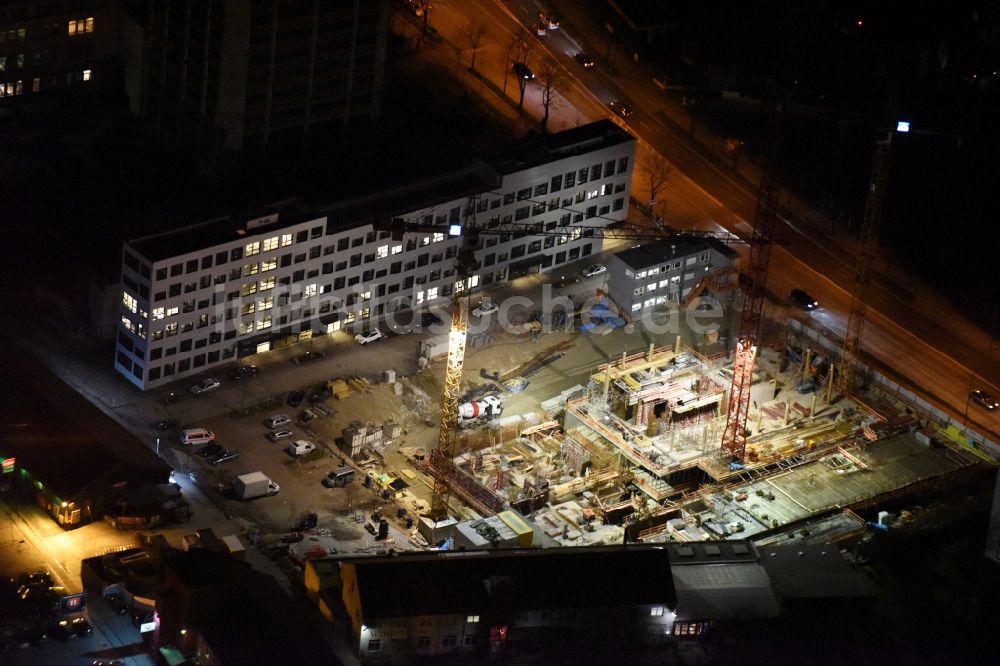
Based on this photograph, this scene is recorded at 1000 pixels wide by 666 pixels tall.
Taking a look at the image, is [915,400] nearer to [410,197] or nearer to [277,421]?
[410,197]

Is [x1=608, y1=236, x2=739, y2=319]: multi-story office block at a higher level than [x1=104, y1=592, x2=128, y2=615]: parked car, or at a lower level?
higher

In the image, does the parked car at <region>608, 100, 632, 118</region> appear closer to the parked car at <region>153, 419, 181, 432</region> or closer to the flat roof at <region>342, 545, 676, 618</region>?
the parked car at <region>153, 419, 181, 432</region>

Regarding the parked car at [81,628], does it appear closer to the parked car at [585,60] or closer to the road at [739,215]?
the road at [739,215]

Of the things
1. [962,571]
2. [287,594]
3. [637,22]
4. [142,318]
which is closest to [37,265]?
[142,318]

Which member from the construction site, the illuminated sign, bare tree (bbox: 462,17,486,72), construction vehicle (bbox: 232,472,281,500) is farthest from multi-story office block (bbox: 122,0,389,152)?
the illuminated sign

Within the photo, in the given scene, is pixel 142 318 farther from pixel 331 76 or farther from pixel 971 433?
pixel 971 433

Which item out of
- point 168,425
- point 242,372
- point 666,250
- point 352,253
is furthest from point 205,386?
point 666,250

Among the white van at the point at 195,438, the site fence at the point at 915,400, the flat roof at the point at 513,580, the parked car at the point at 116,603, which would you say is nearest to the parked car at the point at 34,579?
the parked car at the point at 116,603
